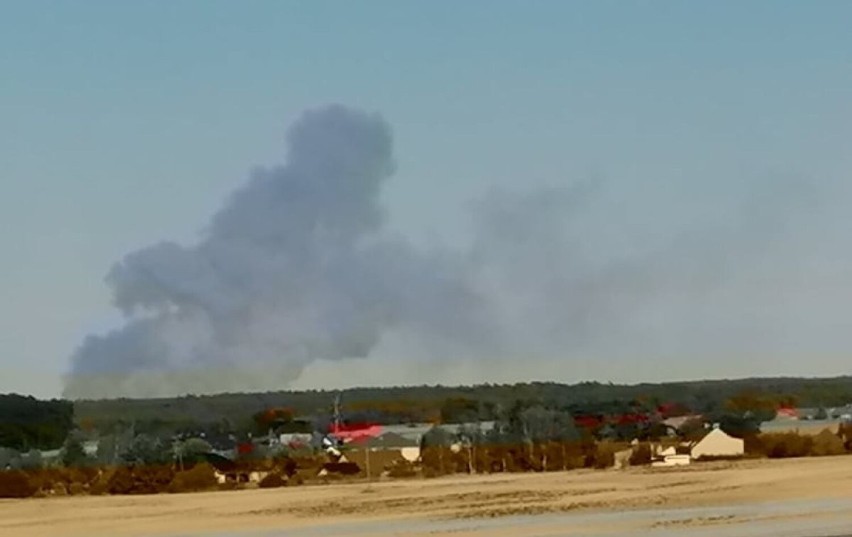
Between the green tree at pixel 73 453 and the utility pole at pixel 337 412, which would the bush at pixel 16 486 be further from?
the utility pole at pixel 337 412

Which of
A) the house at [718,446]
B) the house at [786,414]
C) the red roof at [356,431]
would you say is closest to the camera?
the house at [718,446]

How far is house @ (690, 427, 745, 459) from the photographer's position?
4156cm

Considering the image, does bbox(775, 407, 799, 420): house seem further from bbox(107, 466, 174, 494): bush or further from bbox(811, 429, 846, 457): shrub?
bbox(107, 466, 174, 494): bush

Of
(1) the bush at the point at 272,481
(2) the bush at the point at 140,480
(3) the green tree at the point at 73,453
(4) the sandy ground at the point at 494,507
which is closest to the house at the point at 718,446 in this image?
(4) the sandy ground at the point at 494,507

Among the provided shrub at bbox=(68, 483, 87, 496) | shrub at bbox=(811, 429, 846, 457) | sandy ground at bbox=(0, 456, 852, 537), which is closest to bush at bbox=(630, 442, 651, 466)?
sandy ground at bbox=(0, 456, 852, 537)

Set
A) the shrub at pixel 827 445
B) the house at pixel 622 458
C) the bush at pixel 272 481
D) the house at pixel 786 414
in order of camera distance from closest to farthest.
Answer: the bush at pixel 272 481 < the house at pixel 622 458 < the shrub at pixel 827 445 < the house at pixel 786 414

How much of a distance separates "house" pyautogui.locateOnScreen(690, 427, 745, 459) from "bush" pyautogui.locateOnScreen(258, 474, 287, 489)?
33.2ft

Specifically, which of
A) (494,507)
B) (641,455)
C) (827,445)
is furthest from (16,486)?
(827,445)

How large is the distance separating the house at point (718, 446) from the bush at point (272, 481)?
10121 mm

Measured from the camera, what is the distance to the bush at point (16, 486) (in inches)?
1392

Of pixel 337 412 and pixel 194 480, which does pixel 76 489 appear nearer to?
pixel 194 480

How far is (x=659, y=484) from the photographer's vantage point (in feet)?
103

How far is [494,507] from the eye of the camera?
27.2 meters

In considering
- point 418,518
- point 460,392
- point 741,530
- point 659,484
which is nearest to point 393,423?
point 460,392
